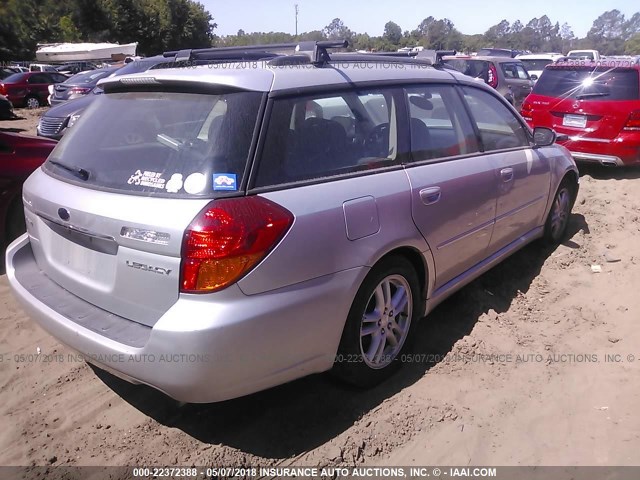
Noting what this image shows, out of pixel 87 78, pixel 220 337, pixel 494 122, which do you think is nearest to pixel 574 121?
pixel 494 122

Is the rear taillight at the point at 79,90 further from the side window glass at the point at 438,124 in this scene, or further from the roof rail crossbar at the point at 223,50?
the side window glass at the point at 438,124

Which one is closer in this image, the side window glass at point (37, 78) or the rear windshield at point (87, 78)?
the rear windshield at point (87, 78)

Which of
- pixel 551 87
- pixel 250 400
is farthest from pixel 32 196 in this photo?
pixel 551 87

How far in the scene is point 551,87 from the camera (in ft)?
26.2

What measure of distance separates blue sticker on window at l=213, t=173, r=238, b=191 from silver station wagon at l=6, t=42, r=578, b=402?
0.02 m

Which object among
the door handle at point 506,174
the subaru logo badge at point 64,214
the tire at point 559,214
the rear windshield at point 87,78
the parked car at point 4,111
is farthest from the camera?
the parked car at point 4,111

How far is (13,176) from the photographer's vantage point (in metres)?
4.82

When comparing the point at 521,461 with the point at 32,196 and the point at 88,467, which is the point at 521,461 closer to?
the point at 88,467

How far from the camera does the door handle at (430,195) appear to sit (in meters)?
3.06

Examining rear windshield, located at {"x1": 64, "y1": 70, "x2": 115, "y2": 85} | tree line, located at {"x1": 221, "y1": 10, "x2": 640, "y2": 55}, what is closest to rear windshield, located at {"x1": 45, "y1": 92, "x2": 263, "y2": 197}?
rear windshield, located at {"x1": 64, "y1": 70, "x2": 115, "y2": 85}

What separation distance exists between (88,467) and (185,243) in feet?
4.00

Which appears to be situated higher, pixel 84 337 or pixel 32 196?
pixel 32 196

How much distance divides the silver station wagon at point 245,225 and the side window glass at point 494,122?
60 centimetres

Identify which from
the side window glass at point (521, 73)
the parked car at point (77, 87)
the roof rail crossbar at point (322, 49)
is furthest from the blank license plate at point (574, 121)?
the parked car at point (77, 87)
